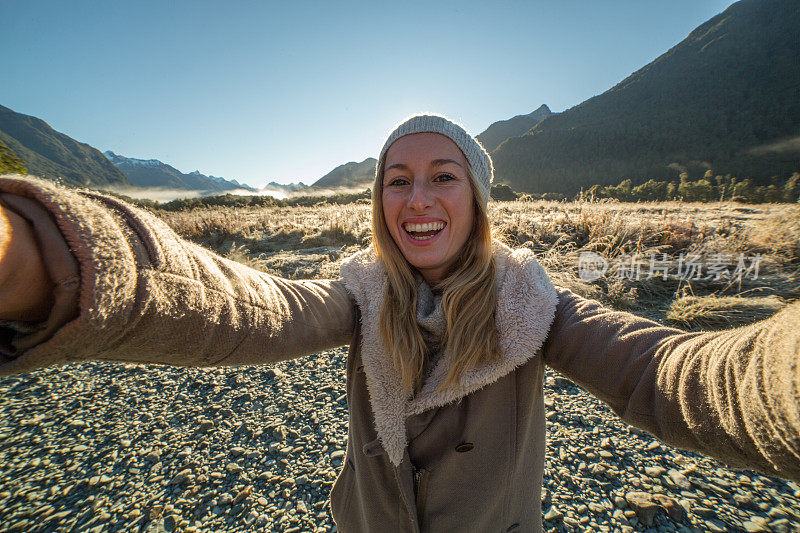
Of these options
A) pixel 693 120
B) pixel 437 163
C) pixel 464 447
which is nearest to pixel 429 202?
pixel 437 163

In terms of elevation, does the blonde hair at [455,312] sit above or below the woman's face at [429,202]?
below

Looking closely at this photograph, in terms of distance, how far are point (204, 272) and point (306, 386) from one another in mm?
2787

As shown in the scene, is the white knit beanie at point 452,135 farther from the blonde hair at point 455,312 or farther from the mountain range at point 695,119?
the mountain range at point 695,119

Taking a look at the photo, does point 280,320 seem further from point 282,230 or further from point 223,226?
point 223,226

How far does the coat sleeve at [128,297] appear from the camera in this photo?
1.97 feet

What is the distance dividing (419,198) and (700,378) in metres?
1.14

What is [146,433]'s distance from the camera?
2639mm

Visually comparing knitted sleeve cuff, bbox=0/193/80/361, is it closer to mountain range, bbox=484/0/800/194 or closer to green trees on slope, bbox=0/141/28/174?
green trees on slope, bbox=0/141/28/174

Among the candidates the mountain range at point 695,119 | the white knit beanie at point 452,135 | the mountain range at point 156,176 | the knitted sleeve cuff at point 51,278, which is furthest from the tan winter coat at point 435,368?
the mountain range at point 156,176

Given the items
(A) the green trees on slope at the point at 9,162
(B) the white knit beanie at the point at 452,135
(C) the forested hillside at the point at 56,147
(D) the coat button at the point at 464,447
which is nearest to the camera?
(D) the coat button at the point at 464,447

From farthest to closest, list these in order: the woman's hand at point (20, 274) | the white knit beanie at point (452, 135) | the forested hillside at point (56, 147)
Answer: the forested hillside at point (56, 147) → the white knit beanie at point (452, 135) → the woman's hand at point (20, 274)

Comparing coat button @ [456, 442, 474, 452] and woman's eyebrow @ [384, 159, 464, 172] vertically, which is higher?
woman's eyebrow @ [384, 159, 464, 172]

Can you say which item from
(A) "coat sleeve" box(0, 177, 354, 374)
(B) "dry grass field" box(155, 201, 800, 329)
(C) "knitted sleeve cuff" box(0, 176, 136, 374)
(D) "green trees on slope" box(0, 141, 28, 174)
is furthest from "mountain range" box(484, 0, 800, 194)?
(D) "green trees on slope" box(0, 141, 28, 174)

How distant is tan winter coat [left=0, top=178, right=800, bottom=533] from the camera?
2.05 feet
